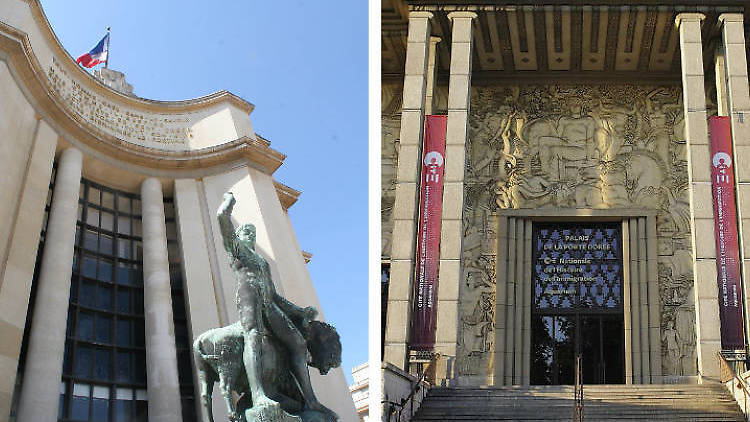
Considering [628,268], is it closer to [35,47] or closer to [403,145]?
[403,145]

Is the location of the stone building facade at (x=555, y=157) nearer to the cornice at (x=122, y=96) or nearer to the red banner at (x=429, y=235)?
the red banner at (x=429, y=235)

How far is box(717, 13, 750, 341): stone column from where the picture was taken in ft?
59.4

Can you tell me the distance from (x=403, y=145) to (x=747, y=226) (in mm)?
7747

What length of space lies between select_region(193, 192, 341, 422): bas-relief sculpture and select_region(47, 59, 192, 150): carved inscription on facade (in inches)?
469

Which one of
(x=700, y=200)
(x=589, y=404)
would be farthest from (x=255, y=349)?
(x=700, y=200)

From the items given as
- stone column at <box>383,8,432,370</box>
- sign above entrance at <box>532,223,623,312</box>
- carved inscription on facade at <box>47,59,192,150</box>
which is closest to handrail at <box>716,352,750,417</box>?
sign above entrance at <box>532,223,623,312</box>

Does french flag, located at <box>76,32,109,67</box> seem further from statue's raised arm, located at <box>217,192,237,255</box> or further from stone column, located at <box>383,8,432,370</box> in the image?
statue's raised arm, located at <box>217,192,237,255</box>

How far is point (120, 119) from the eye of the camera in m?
21.5

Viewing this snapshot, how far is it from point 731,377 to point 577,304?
526cm

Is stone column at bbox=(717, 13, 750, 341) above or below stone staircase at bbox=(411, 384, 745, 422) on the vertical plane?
above

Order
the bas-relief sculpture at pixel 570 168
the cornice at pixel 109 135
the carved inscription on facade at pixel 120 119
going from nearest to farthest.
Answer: the cornice at pixel 109 135, the carved inscription on facade at pixel 120 119, the bas-relief sculpture at pixel 570 168

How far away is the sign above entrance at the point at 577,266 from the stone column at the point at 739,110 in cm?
371

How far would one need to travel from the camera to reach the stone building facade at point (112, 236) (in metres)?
14.8

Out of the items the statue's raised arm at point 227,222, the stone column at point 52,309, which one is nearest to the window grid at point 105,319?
the stone column at point 52,309
